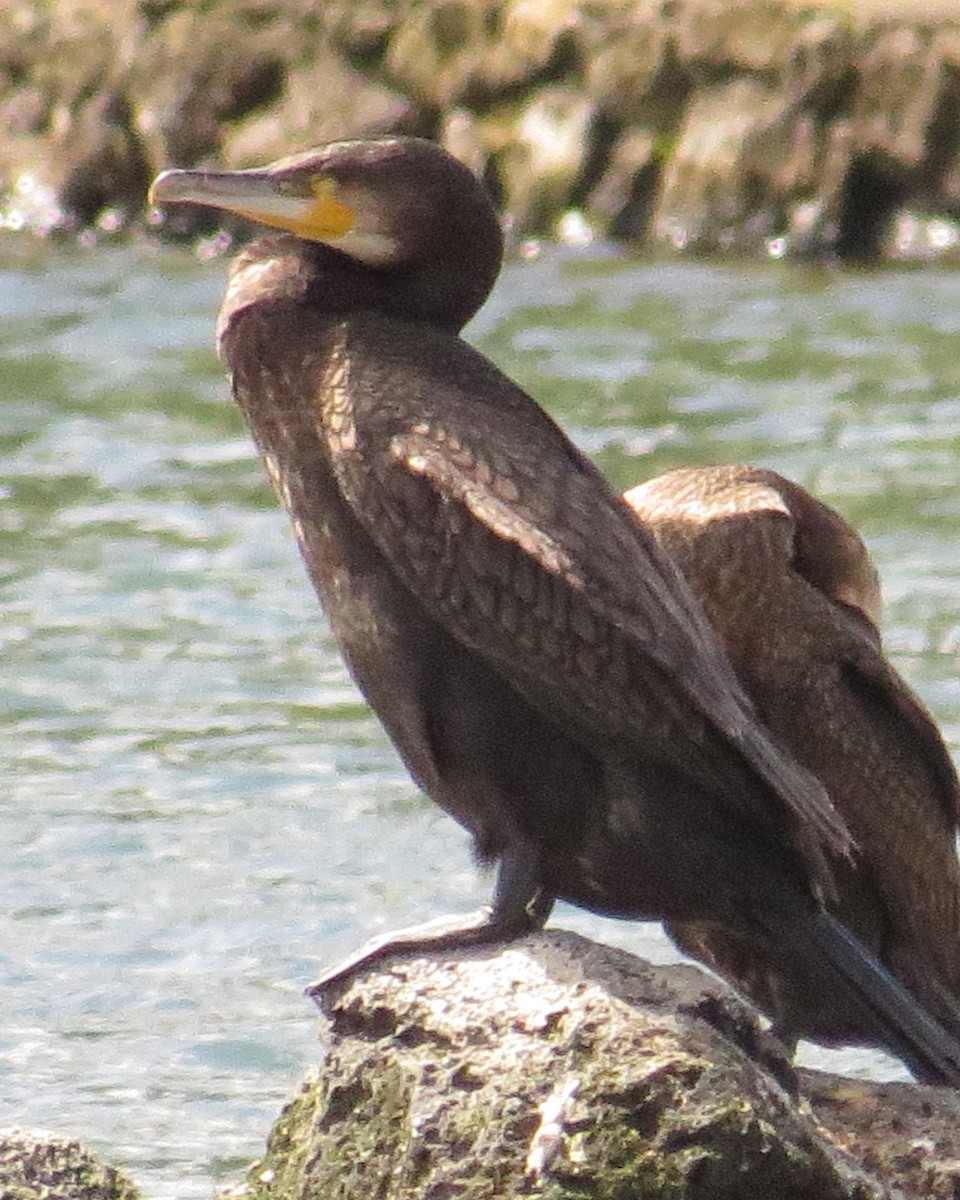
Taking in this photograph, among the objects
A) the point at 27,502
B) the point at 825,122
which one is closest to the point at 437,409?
the point at 27,502

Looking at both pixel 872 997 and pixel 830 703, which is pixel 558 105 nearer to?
pixel 830 703

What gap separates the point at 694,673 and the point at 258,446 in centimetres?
94

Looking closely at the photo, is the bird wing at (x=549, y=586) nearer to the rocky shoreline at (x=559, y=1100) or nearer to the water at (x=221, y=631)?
the rocky shoreline at (x=559, y=1100)

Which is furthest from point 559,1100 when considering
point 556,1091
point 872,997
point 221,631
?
point 221,631

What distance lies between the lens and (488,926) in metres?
5.45

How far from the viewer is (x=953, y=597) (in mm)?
12461

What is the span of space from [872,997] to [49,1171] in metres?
1.59

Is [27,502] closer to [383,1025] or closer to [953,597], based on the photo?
[953,597]

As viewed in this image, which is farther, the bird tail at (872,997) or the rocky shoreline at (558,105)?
the rocky shoreline at (558,105)

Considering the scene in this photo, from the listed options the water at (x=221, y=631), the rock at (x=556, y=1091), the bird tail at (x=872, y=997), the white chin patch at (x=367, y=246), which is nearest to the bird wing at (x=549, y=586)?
the bird tail at (x=872, y=997)

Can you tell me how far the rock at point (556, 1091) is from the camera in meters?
5.04

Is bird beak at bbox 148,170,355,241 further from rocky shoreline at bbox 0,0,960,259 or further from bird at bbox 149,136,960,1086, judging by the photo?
rocky shoreline at bbox 0,0,960,259

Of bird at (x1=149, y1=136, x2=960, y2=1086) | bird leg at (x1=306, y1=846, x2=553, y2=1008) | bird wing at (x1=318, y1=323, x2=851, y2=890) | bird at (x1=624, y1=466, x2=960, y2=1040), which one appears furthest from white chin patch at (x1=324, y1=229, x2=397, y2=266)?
bird leg at (x1=306, y1=846, x2=553, y2=1008)

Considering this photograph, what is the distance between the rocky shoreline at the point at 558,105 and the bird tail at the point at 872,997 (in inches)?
581
